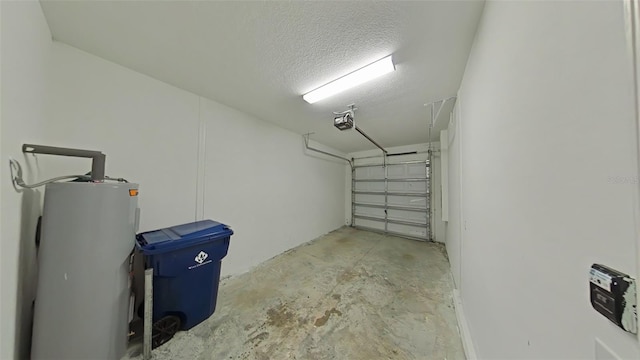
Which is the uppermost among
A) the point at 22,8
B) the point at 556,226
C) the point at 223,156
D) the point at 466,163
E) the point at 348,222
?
the point at 22,8

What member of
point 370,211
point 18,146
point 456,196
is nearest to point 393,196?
point 370,211

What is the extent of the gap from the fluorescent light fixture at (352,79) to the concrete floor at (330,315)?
2.35 meters

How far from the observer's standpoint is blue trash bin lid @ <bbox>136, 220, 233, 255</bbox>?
1430 mm

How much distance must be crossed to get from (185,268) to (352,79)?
7.61 ft

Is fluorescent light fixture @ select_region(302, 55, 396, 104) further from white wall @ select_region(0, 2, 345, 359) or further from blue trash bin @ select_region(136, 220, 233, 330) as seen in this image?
blue trash bin @ select_region(136, 220, 233, 330)

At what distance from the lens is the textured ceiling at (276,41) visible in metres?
1.18

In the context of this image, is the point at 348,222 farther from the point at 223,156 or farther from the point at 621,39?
the point at 621,39

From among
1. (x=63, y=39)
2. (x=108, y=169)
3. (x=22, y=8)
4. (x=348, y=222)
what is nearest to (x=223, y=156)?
(x=108, y=169)

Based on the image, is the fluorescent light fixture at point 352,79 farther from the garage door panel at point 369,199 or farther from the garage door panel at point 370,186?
the garage door panel at point 369,199

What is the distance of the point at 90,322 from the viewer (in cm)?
118

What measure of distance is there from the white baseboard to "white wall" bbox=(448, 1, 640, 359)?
0.30 metres

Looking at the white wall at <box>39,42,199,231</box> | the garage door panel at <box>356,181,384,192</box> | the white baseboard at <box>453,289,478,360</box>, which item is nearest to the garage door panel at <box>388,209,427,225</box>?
the garage door panel at <box>356,181,384,192</box>

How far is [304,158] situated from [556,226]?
369 centimetres

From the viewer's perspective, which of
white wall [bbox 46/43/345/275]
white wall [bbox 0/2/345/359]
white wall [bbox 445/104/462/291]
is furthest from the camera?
white wall [bbox 445/104/462/291]
